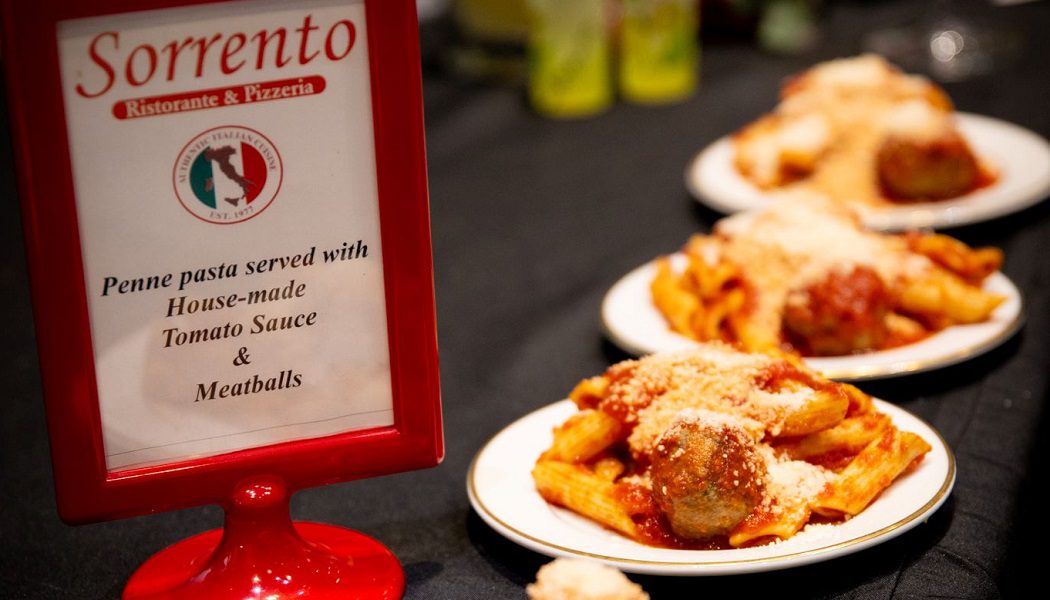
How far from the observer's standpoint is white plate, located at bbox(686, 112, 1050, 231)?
2.07m

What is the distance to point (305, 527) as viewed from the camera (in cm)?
130

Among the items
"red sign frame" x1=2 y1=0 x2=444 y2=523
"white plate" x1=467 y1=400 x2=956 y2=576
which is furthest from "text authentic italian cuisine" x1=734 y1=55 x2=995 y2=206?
"red sign frame" x1=2 y1=0 x2=444 y2=523

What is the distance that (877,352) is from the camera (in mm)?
1593

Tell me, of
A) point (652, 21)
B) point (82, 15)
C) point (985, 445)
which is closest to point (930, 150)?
point (985, 445)

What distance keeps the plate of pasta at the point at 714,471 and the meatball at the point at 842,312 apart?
0.22m

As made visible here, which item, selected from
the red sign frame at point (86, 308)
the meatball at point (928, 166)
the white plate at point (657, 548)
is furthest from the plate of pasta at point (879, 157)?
the red sign frame at point (86, 308)

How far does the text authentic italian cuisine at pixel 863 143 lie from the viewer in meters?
2.13

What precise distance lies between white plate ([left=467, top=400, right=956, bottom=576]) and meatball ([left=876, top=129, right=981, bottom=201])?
87 cm

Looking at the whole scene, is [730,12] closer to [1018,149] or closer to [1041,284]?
[1018,149]

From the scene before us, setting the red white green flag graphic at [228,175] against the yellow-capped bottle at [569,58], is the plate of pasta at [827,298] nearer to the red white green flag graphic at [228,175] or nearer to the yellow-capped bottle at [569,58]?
the red white green flag graphic at [228,175]

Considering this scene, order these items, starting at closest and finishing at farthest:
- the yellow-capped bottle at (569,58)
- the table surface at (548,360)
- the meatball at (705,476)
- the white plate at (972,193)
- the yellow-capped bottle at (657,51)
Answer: the meatball at (705,476), the table surface at (548,360), the white plate at (972,193), the yellow-capped bottle at (569,58), the yellow-capped bottle at (657,51)

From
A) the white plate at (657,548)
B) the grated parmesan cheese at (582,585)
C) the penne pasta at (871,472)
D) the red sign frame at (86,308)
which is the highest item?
the red sign frame at (86,308)

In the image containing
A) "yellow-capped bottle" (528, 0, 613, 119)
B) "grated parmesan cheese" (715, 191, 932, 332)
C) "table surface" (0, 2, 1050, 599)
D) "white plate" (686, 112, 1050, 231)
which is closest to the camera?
"table surface" (0, 2, 1050, 599)

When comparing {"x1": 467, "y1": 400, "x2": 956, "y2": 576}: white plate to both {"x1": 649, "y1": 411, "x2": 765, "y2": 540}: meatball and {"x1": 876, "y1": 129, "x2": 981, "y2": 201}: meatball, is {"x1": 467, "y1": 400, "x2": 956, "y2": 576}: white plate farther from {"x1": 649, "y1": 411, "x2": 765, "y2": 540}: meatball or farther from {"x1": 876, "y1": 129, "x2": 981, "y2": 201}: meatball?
{"x1": 876, "y1": 129, "x2": 981, "y2": 201}: meatball
